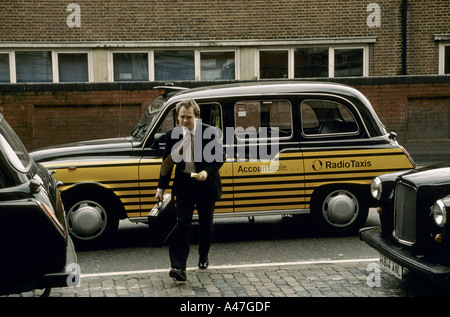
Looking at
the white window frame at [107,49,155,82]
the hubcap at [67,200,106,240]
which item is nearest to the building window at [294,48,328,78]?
the white window frame at [107,49,155,82]

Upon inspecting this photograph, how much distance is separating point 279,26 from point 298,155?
11.3 m

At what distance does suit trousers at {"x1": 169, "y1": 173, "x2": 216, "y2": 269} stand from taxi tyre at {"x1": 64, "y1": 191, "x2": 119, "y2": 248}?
1.79 m

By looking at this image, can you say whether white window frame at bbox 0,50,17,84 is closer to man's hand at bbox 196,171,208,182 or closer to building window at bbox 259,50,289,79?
building window at bbox 259,50,289,79

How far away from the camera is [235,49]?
18453 mm

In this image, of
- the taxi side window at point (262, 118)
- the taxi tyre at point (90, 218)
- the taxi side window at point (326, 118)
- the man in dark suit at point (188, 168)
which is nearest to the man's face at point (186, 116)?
the man in dark suit at point (188, 168)

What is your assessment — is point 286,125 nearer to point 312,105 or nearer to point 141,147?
point 312,105

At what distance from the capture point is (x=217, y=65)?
61.2 feet

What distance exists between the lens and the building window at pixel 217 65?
18.6 metres

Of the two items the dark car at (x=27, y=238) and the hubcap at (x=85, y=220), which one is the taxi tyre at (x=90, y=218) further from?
the dark car at (x=27, y=238)

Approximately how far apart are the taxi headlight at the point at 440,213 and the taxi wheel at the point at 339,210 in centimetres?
305

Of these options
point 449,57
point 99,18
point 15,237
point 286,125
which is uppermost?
point 99,18

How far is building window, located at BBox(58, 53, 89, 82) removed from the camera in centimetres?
1838

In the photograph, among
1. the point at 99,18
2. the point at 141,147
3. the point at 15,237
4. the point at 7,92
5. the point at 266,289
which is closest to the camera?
the point at 15,237
